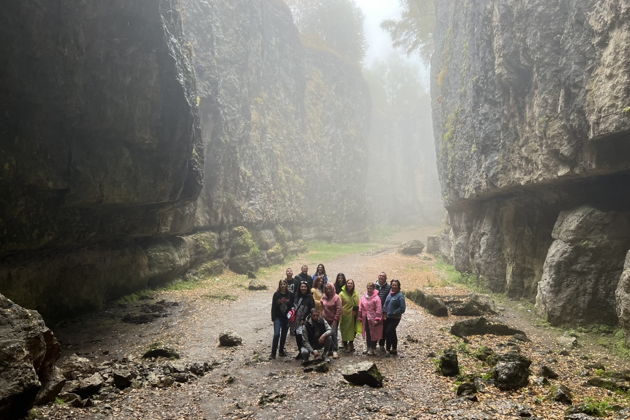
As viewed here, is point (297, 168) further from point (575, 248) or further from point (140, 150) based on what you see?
point (575, 248)

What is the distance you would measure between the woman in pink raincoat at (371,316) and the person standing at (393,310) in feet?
0.75

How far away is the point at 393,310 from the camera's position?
1260cm

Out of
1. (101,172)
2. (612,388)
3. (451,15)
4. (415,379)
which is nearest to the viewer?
(612,388)

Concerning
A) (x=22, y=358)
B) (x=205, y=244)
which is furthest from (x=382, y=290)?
(x=205, y=244)

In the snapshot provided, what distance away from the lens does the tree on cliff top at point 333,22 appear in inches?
2613

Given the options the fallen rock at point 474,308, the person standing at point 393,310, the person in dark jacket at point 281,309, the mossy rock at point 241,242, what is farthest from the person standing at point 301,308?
the mossy rock at point 241,242

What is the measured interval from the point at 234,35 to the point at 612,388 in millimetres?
37190

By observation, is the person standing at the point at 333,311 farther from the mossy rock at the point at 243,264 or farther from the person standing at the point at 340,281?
the mossy rock at the point at 243,264

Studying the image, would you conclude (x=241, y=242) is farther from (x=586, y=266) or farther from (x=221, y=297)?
(x=586, y=266)

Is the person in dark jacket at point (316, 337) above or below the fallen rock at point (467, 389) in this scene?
above

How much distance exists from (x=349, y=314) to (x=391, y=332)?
4.84 feet

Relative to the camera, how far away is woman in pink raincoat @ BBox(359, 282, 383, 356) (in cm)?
1267


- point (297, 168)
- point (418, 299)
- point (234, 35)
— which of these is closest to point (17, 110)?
point (418, 299)

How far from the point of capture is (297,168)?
169 ft
